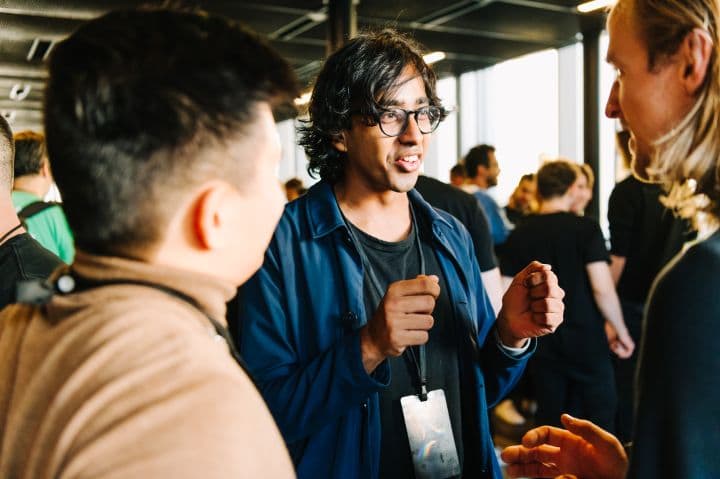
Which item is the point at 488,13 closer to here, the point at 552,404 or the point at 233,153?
the point at 552,404

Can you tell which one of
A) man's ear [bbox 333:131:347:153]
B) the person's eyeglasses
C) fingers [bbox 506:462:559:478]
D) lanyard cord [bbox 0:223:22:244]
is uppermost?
the person's eyeglasses

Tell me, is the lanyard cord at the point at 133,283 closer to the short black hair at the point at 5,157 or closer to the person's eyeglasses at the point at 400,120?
the person's eyeglasses at the point at 400,120

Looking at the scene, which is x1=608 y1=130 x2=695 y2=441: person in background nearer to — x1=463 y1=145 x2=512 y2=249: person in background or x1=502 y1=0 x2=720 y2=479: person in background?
x1=463 y1=145 x2=512 y2=249: person in background

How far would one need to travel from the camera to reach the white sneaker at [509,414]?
4.44 meters

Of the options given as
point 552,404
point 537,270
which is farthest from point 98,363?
point 552,404

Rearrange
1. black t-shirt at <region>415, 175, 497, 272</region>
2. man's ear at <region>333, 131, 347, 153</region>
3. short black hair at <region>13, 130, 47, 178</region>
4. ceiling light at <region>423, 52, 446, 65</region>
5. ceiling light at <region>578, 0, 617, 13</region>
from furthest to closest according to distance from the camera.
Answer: ceiling light at <region>423, 52, 446, 65</region>
ceiling light at <region>578, 0, 617, 13</region>
short black hair at <region>13, 130, 47, 178</region>
black t-shirt at <region>415, 175, 497, 272</region>
man's ear at <region>333, 131, 347, 153</region>

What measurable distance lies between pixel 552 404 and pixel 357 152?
7.95ft

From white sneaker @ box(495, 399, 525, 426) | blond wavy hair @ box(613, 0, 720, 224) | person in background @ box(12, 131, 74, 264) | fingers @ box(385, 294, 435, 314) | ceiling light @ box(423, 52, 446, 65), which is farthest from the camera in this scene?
ceiling light @ box(423, 52, 446, 65)

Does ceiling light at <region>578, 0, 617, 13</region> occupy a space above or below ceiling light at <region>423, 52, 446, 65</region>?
above

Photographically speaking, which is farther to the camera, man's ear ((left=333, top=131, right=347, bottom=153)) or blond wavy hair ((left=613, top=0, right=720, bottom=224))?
man's ear ((left=333, top=131, right=347, bottom=153))

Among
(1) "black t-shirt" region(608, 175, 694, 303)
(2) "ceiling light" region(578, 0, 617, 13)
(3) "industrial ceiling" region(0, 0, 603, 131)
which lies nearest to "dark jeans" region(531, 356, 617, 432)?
(1) "black t-shirt" region(608, 175, 694, 303)

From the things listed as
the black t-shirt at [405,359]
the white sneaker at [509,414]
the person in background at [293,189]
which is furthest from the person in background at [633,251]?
the person in background at [293,189]

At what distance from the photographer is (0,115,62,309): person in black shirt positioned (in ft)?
4.95

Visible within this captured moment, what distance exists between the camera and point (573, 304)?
3.35 m
